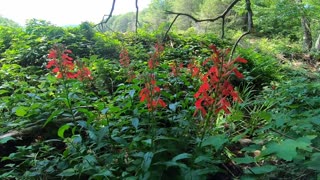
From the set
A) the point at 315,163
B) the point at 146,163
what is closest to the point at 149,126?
the point at 146,163

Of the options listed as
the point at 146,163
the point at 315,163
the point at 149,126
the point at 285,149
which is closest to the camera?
the point at 285,149

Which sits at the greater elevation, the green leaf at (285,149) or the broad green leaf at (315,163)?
the green leaf at (285,149)

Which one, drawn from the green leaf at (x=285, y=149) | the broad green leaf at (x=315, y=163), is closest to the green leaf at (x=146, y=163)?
the green leaf at (x=285, y=149)

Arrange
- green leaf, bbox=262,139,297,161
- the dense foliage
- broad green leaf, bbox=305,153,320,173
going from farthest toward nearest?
the dense foliage
broad green leaf, bbox=305,153,320,173
green leaf, bbox=262,139,297,161

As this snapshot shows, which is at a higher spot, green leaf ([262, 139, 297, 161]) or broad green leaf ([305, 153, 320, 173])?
green leaf ([262, 139, 297, 161])

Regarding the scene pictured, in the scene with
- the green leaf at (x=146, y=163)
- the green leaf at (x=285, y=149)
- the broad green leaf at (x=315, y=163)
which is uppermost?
the green leaf at (x=285, y=149)

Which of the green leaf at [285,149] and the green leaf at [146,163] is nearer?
the green leaf at [285,149]

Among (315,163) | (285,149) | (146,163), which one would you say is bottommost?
(146,163)

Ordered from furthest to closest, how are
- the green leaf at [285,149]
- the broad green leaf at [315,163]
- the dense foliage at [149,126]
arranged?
the dense foliage at [149,126] → the broad green leaf at [315,163] → the green leaf at [285,149]

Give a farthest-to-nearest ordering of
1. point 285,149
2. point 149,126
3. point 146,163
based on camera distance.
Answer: point 149,126
point 146,163
point 285,149

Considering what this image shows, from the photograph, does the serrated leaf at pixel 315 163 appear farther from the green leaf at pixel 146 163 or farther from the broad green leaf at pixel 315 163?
the green leaf at pixel 146 163

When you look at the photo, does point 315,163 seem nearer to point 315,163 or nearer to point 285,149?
point 315,163

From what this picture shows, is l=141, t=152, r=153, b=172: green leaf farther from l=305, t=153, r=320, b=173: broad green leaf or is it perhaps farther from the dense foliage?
l=305, t=153, r=320, b=173: broad green leaf

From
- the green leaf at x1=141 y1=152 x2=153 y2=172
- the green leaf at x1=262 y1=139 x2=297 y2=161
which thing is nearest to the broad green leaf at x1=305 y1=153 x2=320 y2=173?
the green leaf at x1=262 y1=139 x2=297 y2=161
